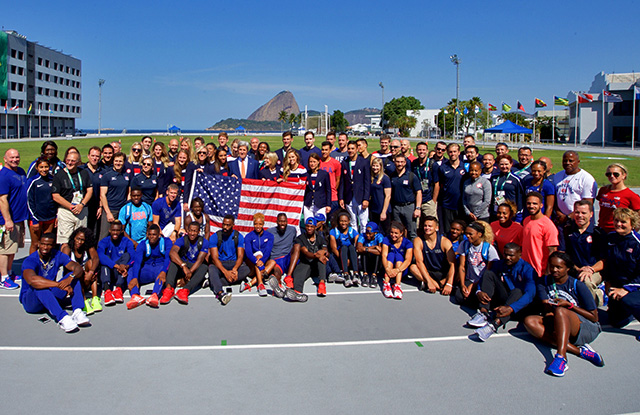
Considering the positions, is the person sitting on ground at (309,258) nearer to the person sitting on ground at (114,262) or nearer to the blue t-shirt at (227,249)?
the blue t-shirt at (227,249)

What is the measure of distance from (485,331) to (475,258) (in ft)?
4.56

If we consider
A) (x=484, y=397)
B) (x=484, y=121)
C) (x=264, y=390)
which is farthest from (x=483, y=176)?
(x=484, y=121)

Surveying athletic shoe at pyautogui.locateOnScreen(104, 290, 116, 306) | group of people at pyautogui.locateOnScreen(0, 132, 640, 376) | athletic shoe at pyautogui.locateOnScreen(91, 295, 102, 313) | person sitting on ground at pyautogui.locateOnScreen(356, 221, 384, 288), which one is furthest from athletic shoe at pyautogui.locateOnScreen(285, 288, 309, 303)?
athletic shoe at pyautogui.locateOnScreen(91, 295, 102, 313)

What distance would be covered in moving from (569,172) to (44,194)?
26.3ft

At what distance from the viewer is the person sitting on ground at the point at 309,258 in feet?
24.3

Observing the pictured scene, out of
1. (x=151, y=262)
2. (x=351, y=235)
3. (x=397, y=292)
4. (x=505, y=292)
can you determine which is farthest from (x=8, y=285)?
(x=505, y=292)

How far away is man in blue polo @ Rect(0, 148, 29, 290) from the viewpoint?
7.32 meters

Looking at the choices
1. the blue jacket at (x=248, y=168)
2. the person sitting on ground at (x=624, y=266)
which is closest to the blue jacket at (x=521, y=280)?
the person sitting on ground at (x=624, y=266)

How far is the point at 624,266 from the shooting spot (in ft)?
19.1

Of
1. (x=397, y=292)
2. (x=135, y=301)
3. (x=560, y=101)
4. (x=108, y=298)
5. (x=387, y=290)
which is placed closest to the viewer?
(x=135, y=301)

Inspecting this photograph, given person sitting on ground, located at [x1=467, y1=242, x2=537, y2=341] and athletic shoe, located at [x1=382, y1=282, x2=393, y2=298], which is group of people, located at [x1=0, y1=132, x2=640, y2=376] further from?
athletic shoe, located at [x1=382, y1=282, x2=393, y2=298]

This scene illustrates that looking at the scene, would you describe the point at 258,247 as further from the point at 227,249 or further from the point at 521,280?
the point at 521,280

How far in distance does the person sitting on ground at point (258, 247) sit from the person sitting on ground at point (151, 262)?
119 cm

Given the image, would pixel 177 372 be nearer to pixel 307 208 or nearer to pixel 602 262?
pixel 307 208
